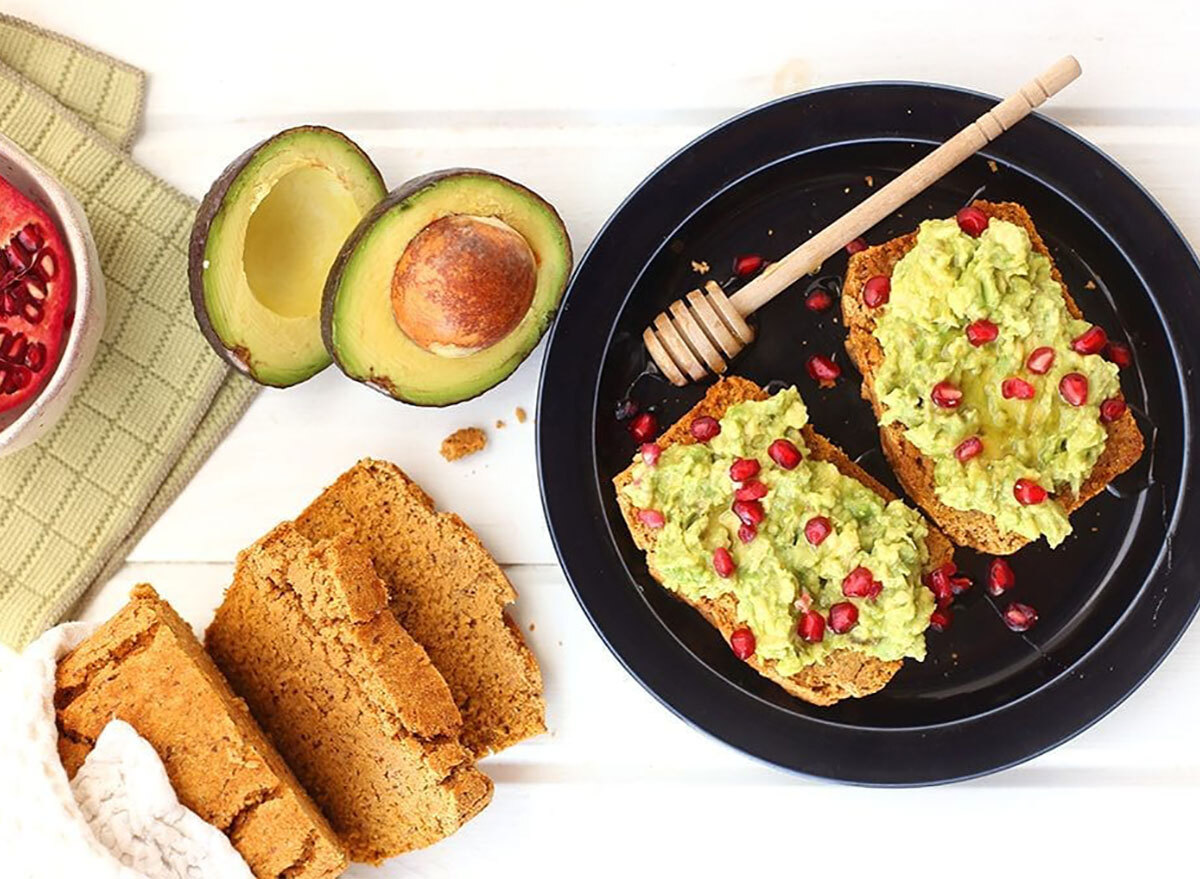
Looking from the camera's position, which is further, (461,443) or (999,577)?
(461,443)


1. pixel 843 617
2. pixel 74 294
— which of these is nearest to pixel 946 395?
pixel 843 617

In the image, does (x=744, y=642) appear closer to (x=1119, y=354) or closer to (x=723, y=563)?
(x=723, y=563)

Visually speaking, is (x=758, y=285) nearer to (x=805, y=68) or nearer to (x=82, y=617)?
(x=805, y=68)

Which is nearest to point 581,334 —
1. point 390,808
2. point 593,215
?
point 593,215

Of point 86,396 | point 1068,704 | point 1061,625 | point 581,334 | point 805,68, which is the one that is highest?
point 805,68

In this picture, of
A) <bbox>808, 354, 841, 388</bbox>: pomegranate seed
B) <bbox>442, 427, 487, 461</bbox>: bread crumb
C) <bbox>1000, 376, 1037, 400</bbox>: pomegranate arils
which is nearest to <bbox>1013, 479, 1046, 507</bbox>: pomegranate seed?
<bbox>1000, 376, 1037, 400</bbox>: pomegranate arils

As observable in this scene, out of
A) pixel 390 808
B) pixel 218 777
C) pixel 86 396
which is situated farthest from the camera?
pixel 86 396

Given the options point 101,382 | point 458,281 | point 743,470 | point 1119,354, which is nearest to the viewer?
point 458,281
